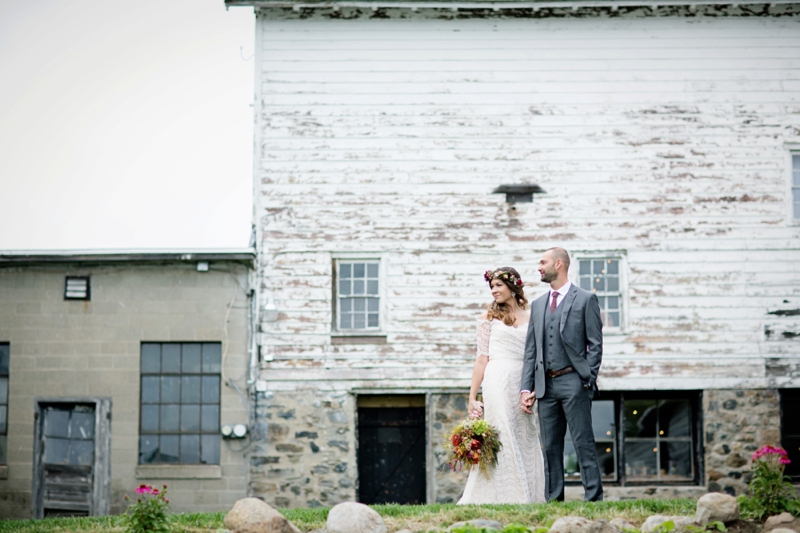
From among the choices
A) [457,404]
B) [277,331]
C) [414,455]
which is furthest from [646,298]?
[277,331]

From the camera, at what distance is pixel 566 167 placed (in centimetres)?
1486

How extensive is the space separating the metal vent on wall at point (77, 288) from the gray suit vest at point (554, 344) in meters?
8.94

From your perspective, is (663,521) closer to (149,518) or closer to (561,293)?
(561,293)

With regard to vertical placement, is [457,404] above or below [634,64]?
below

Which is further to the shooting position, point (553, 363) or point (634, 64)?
point (634, 64)

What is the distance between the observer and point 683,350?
1471 centimetres

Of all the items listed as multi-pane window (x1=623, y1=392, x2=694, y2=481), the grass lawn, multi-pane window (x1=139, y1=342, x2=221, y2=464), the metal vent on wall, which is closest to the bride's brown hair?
the grass lawn

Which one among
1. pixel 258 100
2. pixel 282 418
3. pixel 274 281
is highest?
pixel 258 100

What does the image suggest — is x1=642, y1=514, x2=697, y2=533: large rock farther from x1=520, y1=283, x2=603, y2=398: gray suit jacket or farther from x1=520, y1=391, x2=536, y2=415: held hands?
x1=520, y1=391, x2=536, y2=415: held hands

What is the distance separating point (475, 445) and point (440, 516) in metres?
1.08

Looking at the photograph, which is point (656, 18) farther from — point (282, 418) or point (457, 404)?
point (282, 418)

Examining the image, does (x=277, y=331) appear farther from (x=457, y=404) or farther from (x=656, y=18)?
(x=656, y=18)

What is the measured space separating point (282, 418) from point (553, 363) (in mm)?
7227

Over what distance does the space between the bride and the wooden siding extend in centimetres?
585
